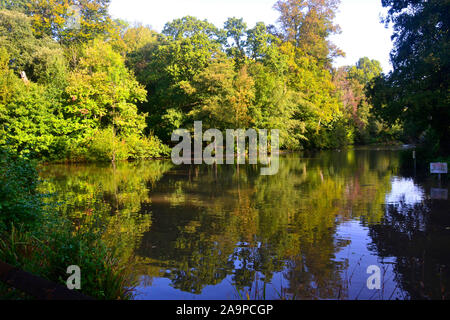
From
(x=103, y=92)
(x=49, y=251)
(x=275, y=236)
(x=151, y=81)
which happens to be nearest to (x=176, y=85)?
(x=151, y=81)

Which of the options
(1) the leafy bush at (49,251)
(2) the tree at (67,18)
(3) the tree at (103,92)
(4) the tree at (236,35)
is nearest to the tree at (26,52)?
(3) the tree at (103,92)

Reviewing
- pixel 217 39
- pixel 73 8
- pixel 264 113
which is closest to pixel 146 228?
pixel 264 113

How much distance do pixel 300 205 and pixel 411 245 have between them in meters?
4.67

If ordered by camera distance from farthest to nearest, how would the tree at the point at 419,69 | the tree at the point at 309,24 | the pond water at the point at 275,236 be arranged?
the tree at the point at 309,24 → the tree at the point at 419,69 → the pond water at the point at 275,236

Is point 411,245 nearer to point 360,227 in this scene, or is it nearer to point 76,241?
point 360,227

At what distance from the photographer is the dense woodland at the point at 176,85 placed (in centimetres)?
2191

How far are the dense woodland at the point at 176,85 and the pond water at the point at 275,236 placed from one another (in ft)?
5.64

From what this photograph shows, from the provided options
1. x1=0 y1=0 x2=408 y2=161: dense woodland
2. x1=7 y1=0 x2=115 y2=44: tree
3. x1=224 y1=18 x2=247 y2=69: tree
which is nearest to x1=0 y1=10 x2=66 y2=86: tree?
x1=0 y1=0 x2=408 y2=161: dense woodland

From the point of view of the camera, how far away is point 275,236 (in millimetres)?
8438

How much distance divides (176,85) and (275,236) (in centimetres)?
3176

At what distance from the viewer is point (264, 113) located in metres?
39.5

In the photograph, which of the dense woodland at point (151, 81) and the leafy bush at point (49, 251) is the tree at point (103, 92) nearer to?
the dense woodland at point (151, 81)

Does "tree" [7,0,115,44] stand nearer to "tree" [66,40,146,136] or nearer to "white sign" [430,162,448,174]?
"tree" [66,40,146,136]

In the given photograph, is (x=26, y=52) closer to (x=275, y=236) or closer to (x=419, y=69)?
(x=419, y=69)
